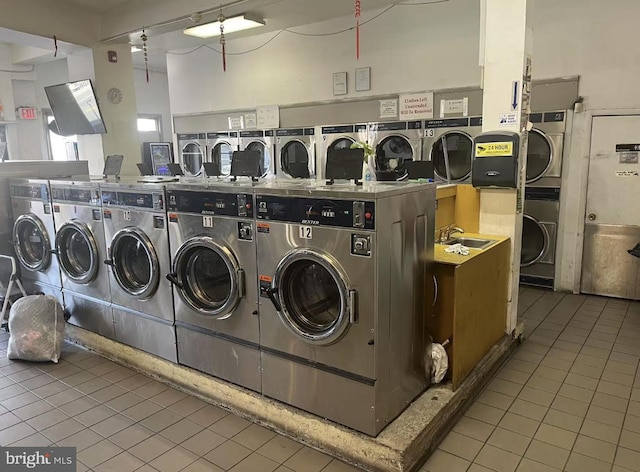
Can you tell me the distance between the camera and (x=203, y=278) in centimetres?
323

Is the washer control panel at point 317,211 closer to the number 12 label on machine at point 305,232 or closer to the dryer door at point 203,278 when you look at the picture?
the number 12 label on machine at point 305,232

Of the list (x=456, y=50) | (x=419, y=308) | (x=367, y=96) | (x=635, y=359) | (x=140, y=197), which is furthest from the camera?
(x=367, y=96)

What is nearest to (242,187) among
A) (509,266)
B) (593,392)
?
(509,266)

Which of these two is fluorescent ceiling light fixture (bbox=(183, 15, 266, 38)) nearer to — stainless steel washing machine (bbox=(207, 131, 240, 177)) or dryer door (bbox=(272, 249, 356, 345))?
stainless steel washing machine (bbox=(207, 131, 240, 177))

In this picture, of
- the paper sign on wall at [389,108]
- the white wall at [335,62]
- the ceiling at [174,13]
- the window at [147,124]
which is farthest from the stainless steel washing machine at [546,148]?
the window at [147,124]

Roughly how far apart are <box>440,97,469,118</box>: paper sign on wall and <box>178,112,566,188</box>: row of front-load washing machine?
9cm

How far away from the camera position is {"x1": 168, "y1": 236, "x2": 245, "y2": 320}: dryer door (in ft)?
Result: 9.82

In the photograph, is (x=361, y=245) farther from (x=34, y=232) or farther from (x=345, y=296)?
(x=34, y=232)

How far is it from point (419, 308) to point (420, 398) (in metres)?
0.56

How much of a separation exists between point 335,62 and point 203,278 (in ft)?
14.4

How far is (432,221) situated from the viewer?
2.78m

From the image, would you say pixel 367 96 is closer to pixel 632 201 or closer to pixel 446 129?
pixel 446 129

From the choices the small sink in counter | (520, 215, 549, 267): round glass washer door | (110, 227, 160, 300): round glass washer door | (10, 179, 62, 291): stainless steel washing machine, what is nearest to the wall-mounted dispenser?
the small sink in counter

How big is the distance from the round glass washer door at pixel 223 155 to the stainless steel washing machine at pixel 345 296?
5.44 meters
